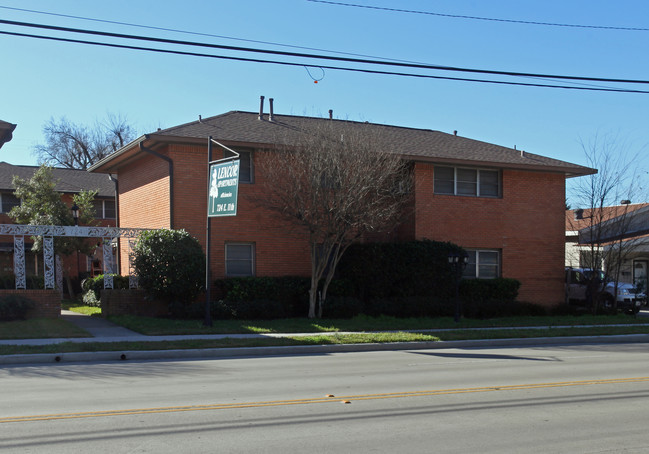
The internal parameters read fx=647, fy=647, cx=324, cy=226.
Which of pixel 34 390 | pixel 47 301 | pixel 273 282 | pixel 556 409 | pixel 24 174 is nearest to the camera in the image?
pixel 556 409

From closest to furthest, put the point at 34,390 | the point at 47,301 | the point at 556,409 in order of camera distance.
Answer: the point at 556,409
the point at 34,390
the point at 47,301

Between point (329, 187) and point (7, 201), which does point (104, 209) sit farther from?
point (329, 187)

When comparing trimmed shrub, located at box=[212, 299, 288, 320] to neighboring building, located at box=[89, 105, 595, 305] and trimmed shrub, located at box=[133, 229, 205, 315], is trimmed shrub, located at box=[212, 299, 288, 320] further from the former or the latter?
neighboring building, located at box=[89, 105, 595, 305]

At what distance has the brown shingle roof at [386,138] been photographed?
20672 mm

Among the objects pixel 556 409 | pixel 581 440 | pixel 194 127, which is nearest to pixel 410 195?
pixel 194 127

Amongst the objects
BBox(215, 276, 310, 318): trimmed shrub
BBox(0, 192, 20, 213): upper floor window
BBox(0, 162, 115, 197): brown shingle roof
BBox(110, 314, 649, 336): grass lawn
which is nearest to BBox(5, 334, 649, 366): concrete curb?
BBox(110, 314, 649, 336): grass lawn

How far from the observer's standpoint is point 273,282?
2050 cm

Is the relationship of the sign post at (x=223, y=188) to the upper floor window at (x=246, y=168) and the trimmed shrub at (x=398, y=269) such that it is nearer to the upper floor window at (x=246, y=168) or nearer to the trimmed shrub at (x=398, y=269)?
the upper floor window at (x=246, y=168)

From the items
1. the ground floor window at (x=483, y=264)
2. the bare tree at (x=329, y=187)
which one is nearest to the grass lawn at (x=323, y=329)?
the bare tree at (x=329, y=187)

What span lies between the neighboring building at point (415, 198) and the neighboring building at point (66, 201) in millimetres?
9480

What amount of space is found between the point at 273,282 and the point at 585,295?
43.1 feet

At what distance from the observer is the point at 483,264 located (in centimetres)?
2414

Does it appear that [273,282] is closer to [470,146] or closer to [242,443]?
[470,146]

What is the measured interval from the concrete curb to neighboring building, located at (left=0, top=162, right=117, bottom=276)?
18.6 m
